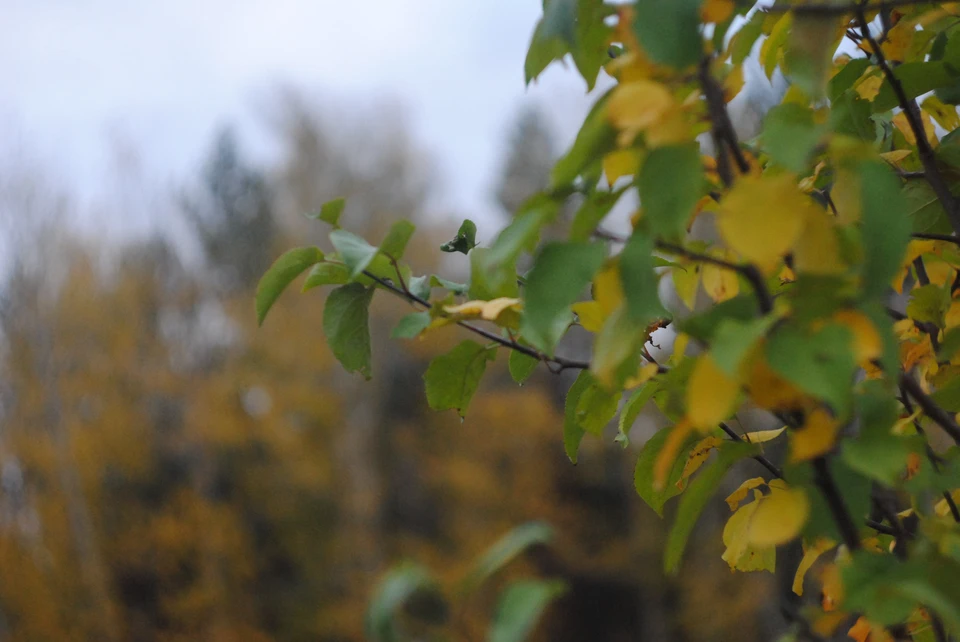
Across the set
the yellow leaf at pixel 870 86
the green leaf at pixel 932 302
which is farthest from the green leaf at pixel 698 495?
the yellow leaf at pixel 870 86

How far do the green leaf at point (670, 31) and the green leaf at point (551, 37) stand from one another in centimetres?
4

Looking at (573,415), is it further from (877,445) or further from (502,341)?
(877,445)

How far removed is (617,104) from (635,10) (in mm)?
48

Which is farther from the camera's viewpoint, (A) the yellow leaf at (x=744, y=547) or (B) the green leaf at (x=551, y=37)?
(A) the yellow leaf at (x=744, y=547)

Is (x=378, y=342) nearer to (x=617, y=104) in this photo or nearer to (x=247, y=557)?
(x=247, y=557)

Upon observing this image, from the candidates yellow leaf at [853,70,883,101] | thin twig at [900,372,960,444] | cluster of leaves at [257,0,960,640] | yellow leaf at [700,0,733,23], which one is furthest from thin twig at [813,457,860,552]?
yellow leaf at [853,70,883,101]

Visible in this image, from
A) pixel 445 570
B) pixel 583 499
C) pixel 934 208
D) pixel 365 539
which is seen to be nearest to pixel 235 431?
pixel 365 539

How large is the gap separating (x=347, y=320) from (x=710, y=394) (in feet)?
1.02

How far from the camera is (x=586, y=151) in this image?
0.35 m

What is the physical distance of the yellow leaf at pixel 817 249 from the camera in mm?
321

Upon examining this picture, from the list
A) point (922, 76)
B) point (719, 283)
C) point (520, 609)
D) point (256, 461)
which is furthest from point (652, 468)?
point (256, 461)

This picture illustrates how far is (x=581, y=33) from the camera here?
438mm

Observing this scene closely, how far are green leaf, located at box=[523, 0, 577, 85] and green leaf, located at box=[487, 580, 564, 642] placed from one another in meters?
0.24

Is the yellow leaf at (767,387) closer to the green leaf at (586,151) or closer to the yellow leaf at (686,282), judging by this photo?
the green leaf at (586,151)
